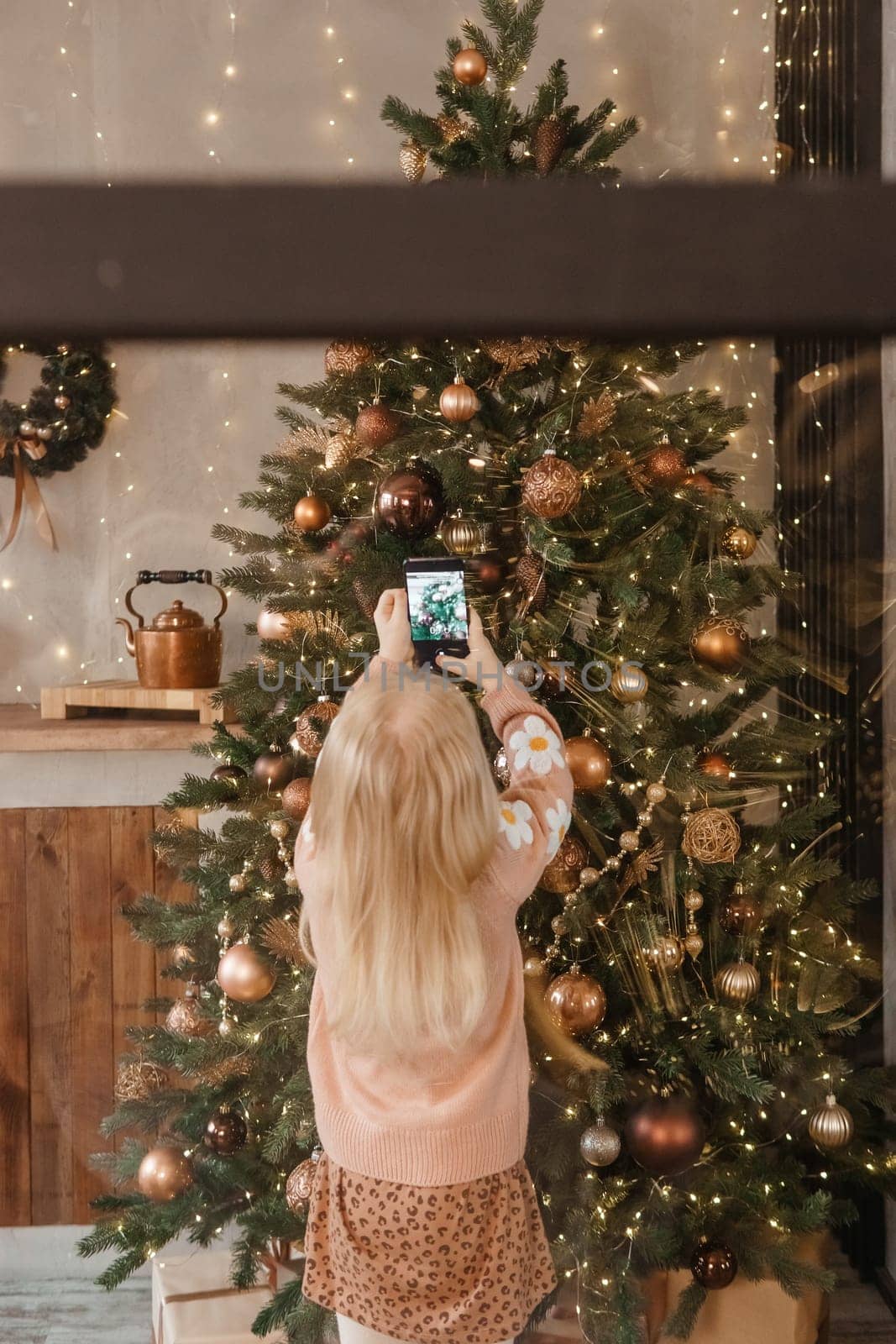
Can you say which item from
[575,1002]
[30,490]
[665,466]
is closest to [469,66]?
[665,466]

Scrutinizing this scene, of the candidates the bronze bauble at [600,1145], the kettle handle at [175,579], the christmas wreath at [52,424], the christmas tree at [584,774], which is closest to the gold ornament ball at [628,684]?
the christmas tree at [584,774]

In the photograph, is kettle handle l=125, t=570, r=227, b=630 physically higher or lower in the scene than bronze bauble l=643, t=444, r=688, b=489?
lower

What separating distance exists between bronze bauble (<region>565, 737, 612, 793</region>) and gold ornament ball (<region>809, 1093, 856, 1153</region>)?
1.73ft

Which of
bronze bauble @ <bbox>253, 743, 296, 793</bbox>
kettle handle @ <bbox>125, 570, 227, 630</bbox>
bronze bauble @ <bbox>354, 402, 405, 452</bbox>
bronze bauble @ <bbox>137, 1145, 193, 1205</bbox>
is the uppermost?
bronze bauble @ <bbox>354, 402, 405, 452</bbox>

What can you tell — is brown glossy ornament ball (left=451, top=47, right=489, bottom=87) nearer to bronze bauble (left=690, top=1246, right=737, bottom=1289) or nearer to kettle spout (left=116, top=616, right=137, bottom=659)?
kettle spout (left=116, top=616, right=137, bottom=659)

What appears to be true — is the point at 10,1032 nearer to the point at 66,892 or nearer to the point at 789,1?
the point at 66,892

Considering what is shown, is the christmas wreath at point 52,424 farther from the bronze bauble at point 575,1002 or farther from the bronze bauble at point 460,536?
the bronze bauble at point 575,1002

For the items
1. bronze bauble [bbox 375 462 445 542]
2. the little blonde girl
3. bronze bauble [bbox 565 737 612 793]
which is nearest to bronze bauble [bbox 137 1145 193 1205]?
the little blonde girl

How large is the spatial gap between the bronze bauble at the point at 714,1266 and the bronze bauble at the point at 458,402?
0.98 m

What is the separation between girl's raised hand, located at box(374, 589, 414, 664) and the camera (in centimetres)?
102

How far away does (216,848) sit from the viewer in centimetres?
129

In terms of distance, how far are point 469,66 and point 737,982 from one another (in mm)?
1102

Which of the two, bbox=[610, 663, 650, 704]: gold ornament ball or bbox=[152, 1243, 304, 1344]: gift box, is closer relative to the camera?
bbox=[610, 663, 650, 704]: gold ornament ball

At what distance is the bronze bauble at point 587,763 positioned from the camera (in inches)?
43.7
